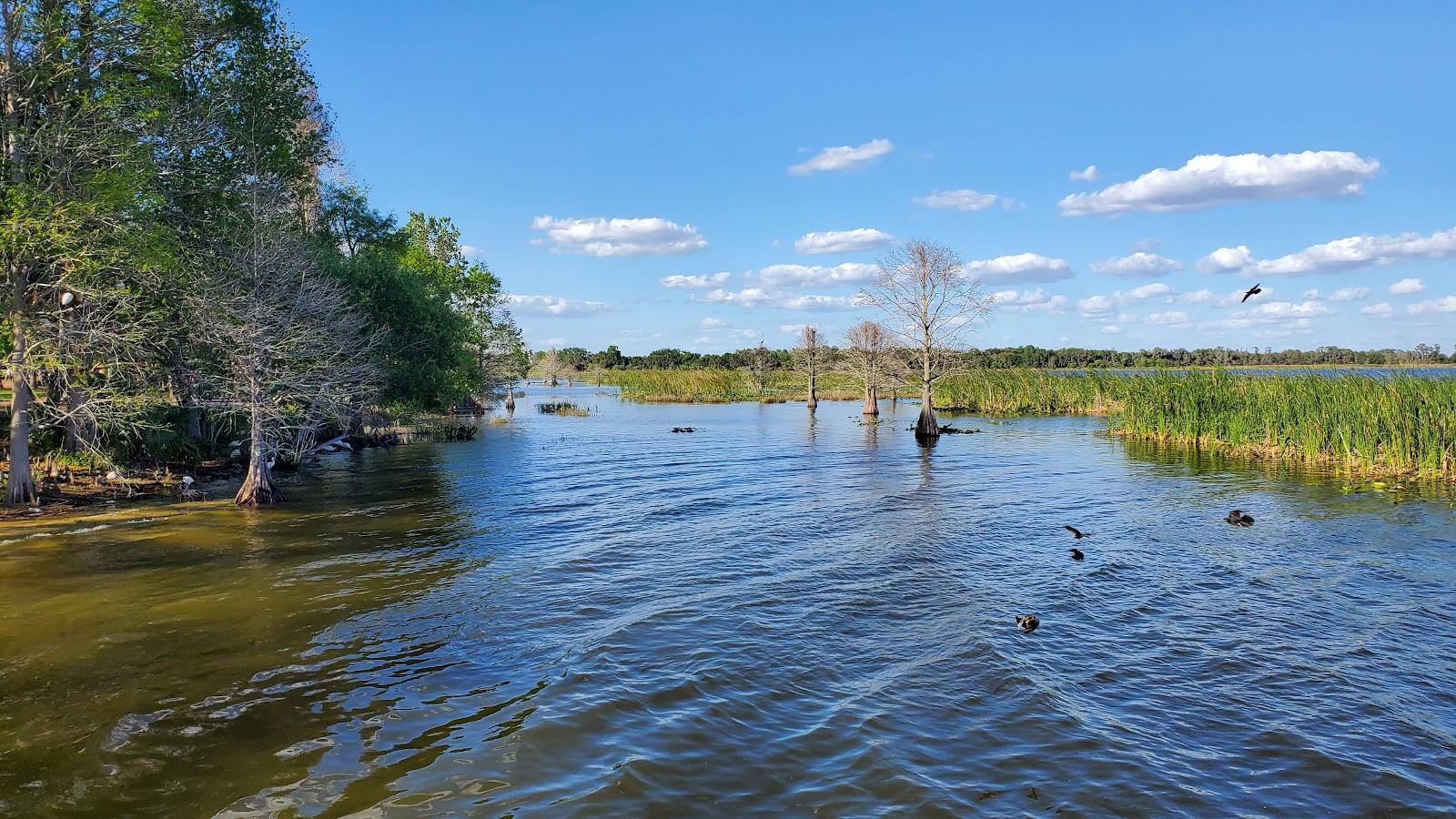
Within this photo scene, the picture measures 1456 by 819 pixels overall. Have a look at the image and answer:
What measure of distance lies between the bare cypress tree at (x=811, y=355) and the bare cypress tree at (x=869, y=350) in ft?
27.6

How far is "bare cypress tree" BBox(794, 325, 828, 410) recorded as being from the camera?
6681 cm

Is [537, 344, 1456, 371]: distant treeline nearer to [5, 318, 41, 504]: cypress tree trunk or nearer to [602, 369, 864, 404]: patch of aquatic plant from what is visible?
[602, 369, 864, 404]: patch of aquatic plant

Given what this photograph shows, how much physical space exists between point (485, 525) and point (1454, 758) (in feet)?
55.6

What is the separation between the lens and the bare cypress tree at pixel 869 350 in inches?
2227

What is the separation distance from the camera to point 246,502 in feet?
67.6

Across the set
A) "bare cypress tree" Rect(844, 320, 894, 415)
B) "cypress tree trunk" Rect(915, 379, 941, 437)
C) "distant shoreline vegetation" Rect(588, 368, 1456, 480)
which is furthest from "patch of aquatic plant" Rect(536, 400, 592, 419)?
"distant shoreline vegetation" Rect(588, 368, 1456, 480)

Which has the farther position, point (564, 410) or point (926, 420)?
point (564, 410)

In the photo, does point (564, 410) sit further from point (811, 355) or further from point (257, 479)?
point (257, 479)

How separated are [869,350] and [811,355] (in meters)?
11.8

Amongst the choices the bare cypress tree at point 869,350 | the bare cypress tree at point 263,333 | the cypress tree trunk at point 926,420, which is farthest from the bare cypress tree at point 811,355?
the bare cypress tree at point 263,333

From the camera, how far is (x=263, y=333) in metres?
20.8

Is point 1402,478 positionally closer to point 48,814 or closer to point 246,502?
point 48,814

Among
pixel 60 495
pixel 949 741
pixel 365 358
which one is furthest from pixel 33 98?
pixel 949 741

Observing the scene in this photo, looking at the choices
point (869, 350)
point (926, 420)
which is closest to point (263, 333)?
point (926, 420)
